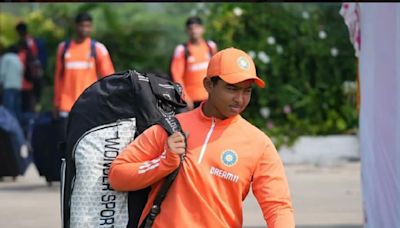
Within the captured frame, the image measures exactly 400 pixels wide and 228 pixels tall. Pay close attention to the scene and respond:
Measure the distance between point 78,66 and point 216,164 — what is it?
7323 mm

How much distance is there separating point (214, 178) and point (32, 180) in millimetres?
8657

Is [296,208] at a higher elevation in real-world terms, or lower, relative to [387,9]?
lower

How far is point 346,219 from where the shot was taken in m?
9.95

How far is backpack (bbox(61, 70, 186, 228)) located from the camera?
4.78 meters

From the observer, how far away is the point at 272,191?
455cm

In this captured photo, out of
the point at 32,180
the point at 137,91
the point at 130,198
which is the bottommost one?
the point at 32,180

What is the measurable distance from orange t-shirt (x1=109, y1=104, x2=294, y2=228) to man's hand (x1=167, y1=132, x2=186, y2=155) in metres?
0.03

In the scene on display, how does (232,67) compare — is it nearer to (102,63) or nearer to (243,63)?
(243,63)

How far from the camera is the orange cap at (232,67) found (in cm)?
457

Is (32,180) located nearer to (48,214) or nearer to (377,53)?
(48,214)

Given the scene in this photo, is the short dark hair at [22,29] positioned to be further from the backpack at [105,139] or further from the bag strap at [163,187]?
the bag strap at [163,187]

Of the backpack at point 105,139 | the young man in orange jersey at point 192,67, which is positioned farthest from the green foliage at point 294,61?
the backpack at point 105,139

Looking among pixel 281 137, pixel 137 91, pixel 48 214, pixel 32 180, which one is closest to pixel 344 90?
pixel 281 137

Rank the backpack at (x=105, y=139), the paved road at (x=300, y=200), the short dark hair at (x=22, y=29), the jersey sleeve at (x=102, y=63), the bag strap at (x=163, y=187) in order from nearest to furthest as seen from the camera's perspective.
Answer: the bag strap at (x=163, y=187) < the backpack at (x=105, y=139) < the paved road at (x=300, y=200) < the jersey sleeve at (x=102, y=63) < the short dark hair at (x=22, y=29)
